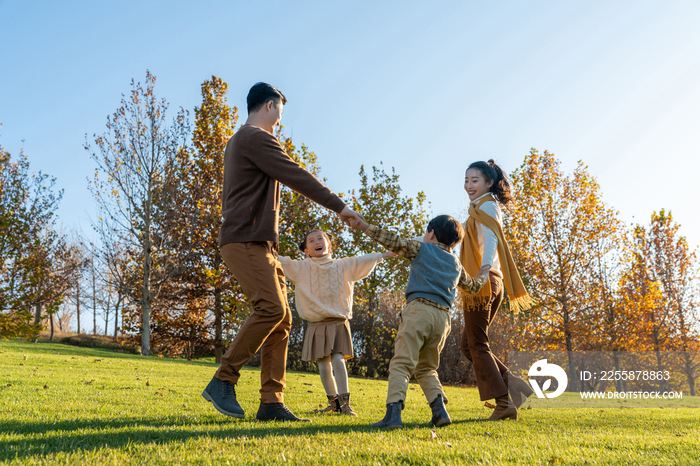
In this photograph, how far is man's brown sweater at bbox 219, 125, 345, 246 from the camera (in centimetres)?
338

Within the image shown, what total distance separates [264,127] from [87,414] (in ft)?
8.30

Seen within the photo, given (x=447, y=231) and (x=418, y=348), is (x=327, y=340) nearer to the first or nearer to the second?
(x=418, y=348)

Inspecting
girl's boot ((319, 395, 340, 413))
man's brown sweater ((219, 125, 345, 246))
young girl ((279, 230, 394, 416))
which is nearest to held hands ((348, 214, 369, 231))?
man's brown sweater ((219, 125, 345, 246))

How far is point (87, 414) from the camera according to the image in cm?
336

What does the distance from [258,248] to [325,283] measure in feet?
4.33

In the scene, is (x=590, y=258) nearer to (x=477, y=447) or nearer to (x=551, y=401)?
(x=551, y=401)

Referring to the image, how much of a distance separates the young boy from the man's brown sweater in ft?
1.59

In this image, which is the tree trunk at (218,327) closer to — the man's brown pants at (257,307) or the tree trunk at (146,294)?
the tree trunk at (146,294)

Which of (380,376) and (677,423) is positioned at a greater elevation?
(677,423)

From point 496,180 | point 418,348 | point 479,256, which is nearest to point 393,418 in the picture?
point 418,348

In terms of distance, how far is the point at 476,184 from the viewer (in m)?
4.61

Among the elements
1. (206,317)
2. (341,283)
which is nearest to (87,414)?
(341,283)

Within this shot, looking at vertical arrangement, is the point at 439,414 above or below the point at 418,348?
below

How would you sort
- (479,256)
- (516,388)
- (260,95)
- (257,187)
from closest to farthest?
(257,187)
(260,95)
(516,388)
(479,256)
